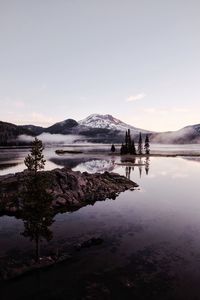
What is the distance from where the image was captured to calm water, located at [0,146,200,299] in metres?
26.4

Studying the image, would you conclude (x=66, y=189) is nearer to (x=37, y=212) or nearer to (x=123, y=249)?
(x=123, y=249)

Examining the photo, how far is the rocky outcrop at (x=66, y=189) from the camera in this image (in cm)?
5562

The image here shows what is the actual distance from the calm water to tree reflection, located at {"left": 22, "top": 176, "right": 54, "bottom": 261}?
3890mm

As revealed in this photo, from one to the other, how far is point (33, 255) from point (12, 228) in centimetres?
1216

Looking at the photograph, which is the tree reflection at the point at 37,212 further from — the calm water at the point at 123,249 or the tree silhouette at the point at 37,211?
the calm water at the point at 123,249

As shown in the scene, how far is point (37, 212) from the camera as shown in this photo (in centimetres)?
3098

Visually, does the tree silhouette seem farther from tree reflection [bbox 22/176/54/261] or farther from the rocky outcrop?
the rocky outcrop

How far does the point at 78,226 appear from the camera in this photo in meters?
44.8

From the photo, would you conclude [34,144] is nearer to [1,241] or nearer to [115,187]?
[1,241]

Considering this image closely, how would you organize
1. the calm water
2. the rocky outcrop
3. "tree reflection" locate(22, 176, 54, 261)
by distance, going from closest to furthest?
the calm water → "tree reflection" locate(22, 176, 54, 261) → the rocky outcrop

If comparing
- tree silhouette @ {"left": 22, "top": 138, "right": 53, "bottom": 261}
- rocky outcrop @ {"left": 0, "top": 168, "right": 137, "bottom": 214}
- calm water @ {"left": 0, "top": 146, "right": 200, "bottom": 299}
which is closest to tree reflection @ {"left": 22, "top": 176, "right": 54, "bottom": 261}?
tree silhouette @ {"left": 22, "top": 138, "right": 53, "bottom": 261}

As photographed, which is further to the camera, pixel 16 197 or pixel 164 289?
pixel 16 197

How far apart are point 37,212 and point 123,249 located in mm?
12368

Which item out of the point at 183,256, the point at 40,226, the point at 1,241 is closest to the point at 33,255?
the point at 40,226
